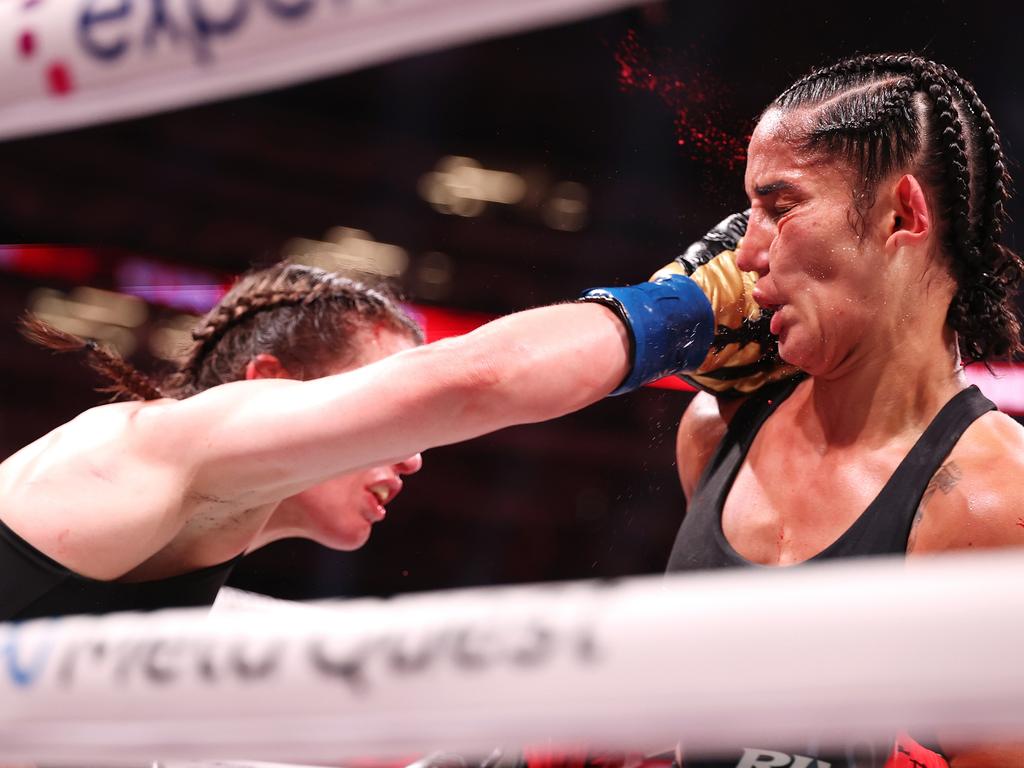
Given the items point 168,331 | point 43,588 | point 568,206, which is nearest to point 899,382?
point 43,588

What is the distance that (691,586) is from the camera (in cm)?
47

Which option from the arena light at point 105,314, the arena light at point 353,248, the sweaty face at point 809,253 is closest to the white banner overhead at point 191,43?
the sweaty face at point 809,253

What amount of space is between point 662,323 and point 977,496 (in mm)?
301

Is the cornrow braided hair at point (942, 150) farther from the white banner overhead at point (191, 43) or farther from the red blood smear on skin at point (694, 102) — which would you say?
the white banner overhead at point (191, 43)

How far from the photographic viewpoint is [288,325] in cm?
139

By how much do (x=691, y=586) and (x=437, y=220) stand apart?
4209 millimetres

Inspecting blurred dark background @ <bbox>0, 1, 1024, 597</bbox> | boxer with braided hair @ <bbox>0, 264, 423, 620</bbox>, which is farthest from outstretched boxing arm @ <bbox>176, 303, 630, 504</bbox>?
blurred dark background @ <bbox>0, 1, 1024, 597</bbox>

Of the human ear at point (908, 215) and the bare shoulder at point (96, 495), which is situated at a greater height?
→ the human ear at point (908, 215)

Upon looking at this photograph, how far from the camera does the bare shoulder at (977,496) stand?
92cm

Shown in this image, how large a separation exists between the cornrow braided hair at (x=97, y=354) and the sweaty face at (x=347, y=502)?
23cm

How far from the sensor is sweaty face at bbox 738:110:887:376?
993 mm

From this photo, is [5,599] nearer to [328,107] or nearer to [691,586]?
[691,586]

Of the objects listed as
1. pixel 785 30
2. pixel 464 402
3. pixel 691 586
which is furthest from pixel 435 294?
pixel 691 586

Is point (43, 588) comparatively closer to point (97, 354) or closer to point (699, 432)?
point (97, 354)
